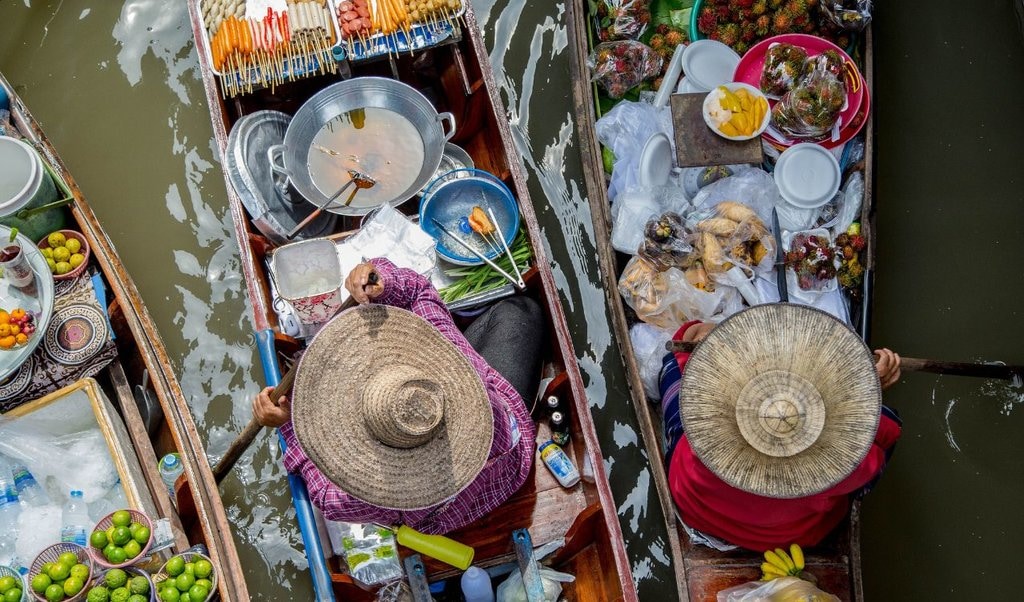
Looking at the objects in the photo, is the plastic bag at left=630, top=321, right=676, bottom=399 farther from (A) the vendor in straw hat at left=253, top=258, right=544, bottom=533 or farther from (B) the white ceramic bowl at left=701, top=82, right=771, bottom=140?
(A) the vendor in straw hat at left=253, top=258, right=544, bottom=533

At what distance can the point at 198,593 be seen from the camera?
2865mm

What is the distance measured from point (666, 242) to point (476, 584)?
1.72 m

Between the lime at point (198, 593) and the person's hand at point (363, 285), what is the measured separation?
1.35 metres

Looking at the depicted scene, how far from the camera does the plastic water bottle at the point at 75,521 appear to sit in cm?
305

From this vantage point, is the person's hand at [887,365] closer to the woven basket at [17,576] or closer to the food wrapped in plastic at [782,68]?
the food wrapped in plastic at [782,68]

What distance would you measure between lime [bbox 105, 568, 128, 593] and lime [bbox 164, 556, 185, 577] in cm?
16

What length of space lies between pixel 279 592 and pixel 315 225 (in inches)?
72.1

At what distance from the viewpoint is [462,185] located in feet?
11.3

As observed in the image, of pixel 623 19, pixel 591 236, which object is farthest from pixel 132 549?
pixel 623 19

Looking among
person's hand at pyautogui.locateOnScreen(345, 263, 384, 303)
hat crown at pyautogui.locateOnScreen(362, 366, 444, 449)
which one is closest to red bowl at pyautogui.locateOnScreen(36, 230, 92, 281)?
person's hand at pyautogui.locateOnScreen(345, 263, 384, 303)

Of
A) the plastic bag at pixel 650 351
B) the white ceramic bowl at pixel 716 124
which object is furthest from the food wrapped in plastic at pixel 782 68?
the plastic bag at pixel 650 351

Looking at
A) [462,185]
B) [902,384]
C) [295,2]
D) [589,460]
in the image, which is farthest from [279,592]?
[902,384]

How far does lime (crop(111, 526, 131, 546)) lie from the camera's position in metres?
2.87

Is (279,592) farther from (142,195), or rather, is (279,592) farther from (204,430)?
(142,195)
